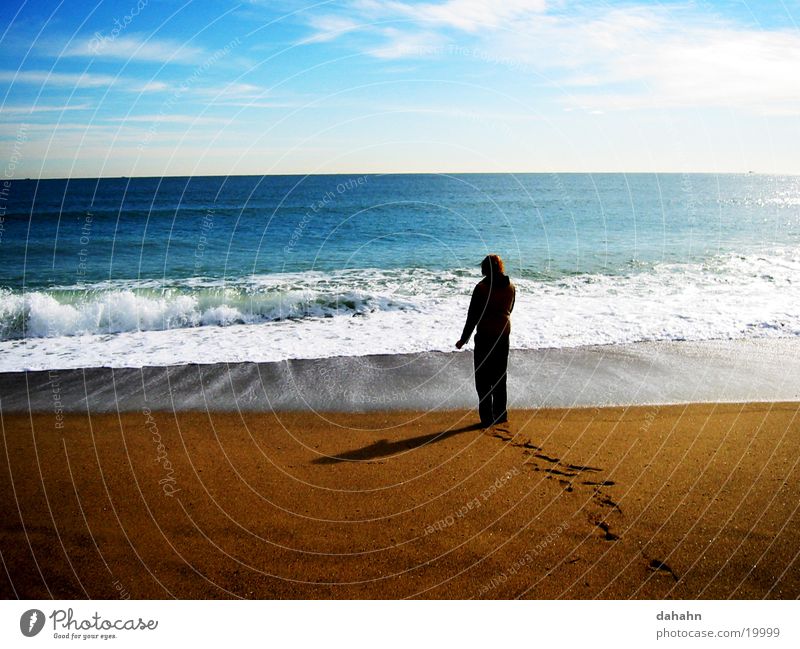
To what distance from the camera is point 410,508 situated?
556cm

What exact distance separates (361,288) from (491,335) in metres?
12.5

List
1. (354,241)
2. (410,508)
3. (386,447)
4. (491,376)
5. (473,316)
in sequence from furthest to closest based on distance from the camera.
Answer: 1. (354,241)
2. (491,376)
3. (473,316)
4. (386,447)
5. (410,508)

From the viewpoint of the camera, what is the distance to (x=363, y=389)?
9.80 metres

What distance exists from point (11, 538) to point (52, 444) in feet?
8.47

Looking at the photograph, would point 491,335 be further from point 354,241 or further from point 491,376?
point 354,241

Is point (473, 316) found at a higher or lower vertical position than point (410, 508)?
higher

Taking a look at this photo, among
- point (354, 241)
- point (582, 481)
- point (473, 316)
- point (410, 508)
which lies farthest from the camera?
point (354, 241)

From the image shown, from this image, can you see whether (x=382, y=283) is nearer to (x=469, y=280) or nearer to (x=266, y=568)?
(x=469, y=280)

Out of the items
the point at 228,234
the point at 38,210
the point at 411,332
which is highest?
the point at 38,210

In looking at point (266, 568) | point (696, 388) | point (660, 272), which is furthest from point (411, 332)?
point (660, 272)

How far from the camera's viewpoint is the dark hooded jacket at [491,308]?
7621mm

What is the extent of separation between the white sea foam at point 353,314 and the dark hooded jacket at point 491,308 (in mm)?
4571

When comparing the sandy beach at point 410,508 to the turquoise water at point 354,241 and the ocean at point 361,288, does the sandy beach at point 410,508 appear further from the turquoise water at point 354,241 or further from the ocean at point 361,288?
the turquoise water at point 354,241

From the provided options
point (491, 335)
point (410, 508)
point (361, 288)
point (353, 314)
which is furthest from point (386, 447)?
point (361, 288)
